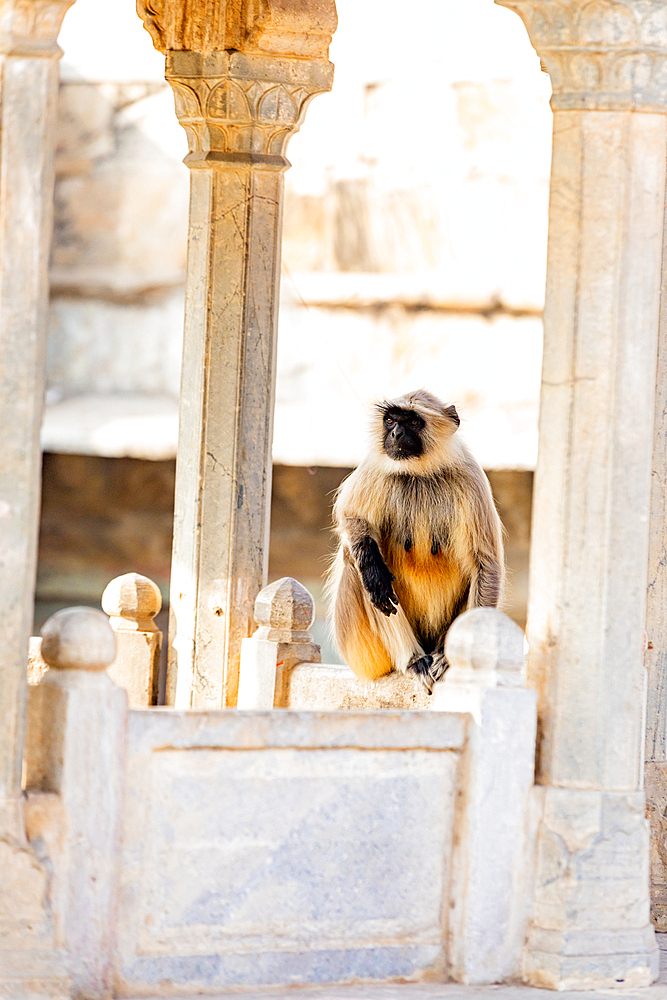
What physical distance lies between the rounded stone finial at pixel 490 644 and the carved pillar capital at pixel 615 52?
5.22ft

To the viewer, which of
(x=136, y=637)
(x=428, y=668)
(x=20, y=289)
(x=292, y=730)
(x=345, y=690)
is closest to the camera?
(x=20, y=289)

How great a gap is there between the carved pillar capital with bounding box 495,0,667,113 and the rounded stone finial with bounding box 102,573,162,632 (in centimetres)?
330

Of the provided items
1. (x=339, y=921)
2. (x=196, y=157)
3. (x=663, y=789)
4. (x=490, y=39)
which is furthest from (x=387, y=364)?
(x=339, y=921)

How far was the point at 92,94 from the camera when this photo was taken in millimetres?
15500

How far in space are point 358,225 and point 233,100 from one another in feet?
29.8

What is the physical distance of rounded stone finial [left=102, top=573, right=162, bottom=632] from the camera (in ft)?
23.1

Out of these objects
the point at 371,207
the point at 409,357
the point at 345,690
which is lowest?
the point at 345,690

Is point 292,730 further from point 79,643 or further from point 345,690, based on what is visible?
point 345,690

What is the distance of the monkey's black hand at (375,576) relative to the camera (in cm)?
587

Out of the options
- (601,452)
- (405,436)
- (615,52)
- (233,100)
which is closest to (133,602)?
(405,436)

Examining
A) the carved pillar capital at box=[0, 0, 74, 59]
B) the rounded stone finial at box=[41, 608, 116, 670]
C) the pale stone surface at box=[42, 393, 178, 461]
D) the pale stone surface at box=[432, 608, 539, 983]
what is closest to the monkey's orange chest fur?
the pale stone surface at box=[432, 608, 539, 983]

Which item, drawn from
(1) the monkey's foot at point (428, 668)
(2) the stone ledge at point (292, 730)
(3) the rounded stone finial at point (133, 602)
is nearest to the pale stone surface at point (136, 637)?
(3) the rounded stone finial at point (133, 602)

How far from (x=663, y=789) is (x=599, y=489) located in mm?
1473

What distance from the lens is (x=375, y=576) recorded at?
19.4 feet
